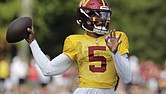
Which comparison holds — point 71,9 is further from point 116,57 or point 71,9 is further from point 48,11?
point 116,57

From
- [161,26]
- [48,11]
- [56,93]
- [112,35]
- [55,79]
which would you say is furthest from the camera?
[161,26]

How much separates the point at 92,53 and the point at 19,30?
2.66ft

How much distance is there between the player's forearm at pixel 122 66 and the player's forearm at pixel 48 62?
0.68 m

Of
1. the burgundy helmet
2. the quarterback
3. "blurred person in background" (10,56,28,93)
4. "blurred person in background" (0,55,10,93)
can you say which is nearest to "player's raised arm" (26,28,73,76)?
the quarterback

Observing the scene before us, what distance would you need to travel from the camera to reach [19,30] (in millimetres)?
8977

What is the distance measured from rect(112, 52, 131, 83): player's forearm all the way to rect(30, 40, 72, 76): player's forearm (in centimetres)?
68

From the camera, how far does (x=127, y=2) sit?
42.0 m

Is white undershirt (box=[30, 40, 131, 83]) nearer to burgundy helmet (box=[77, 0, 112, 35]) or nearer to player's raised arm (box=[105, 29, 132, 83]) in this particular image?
burgundy helmet (box=[77, 0, 112, 35])

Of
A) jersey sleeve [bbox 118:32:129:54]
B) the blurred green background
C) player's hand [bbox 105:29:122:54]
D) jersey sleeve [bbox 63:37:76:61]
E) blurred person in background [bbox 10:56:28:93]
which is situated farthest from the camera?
the blurred green background

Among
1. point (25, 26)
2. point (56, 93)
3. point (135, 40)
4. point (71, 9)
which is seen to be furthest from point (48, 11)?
point (25, 26)

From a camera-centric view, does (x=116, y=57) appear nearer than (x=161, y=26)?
Yes

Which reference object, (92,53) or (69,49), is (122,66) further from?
(69,49)

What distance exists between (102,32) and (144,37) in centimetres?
3199

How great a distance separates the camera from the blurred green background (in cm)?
3362
